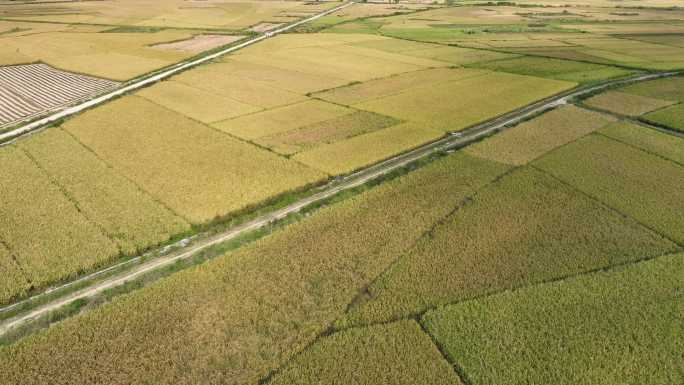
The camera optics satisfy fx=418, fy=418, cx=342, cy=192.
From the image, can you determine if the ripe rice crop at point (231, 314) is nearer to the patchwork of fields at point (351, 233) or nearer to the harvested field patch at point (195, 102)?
the patchwork of fields at point (351, 233)

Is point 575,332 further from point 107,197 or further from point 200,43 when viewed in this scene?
point 200,43

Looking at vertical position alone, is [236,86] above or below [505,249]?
above

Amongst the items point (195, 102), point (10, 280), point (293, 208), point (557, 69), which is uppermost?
point (557, 69)

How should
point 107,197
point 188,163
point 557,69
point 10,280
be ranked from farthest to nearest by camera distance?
1. point 557,69
2. point 188,163
3. point 107,197
4. point 10,280

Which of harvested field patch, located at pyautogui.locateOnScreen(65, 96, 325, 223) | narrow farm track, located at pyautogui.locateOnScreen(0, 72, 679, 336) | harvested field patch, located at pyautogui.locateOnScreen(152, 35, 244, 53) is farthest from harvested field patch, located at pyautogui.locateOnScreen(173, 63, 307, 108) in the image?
narrow farm track, located at pyautogui.locateOnScreen(0, 72, 679, 336)

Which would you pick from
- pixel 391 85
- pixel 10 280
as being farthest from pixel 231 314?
pixel 391 85

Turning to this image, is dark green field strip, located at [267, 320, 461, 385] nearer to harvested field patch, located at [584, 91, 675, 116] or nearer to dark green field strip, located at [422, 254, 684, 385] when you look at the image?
dark green field strip, located at [422, 254, 684, 385]
